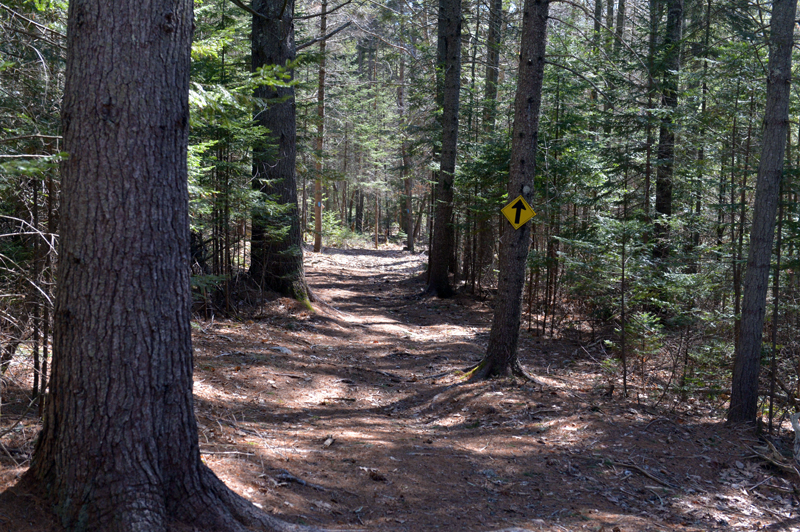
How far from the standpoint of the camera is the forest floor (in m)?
4.14

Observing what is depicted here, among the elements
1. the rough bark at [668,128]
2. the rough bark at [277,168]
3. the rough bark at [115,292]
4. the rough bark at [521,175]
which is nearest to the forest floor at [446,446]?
the rough bark at [115,292]

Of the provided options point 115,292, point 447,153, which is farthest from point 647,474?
point 447,153

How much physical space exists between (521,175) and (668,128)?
534 cm

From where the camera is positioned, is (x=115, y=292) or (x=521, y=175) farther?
(x=521, y=175)

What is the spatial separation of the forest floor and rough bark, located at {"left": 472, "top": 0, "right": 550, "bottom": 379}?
56 cm

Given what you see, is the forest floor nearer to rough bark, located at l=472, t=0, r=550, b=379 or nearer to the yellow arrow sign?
rough bark, located at l=472, t=0, r=550, b=379

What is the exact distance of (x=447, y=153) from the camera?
14.8 metres

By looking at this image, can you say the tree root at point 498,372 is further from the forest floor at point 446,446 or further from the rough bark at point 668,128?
the rough bark at point 668,128

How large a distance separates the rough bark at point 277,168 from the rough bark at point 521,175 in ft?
16.1

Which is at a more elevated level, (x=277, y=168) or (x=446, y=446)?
(x=277, y=168)

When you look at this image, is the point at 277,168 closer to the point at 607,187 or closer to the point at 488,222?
the point at 488,222

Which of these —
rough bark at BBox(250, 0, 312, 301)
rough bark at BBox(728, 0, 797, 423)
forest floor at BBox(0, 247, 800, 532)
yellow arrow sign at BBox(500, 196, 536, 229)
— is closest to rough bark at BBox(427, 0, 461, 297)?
rough bark at BBox(250, 0, 312, 301)

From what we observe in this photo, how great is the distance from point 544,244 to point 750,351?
7.24 m

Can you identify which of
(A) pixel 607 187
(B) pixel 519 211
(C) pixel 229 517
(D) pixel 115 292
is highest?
(A) pixel 607 187
